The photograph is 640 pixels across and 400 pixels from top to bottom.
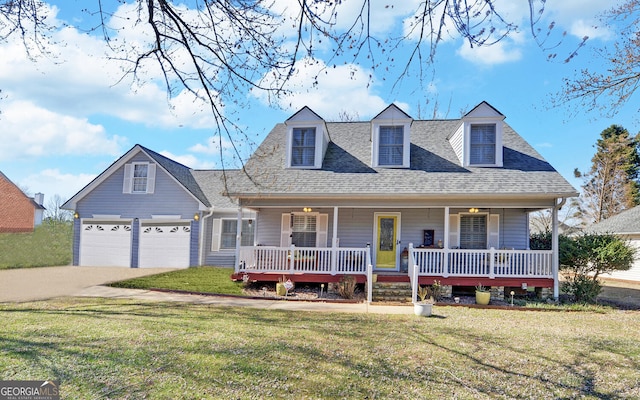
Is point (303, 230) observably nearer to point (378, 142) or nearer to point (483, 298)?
point (378, 142)

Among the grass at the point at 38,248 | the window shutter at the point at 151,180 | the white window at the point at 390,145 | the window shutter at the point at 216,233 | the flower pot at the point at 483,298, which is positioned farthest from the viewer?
the window shutter at the point at 216,233

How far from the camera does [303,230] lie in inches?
519

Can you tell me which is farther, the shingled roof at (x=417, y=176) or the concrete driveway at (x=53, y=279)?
the shingled roof at (x=417, y=176)

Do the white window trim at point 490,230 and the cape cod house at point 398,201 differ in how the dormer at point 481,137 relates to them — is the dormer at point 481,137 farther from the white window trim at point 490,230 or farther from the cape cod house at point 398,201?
the white window trim at point 490,230

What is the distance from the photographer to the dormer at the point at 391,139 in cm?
1242

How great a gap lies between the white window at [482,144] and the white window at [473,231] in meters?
1.90

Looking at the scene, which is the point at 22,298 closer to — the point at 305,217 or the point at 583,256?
the point at 305,217

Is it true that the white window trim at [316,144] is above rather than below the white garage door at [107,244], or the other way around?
above

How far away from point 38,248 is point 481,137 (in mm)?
20794

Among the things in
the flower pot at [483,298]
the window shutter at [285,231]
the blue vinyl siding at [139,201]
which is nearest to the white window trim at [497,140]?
the flower pot at [483,298]

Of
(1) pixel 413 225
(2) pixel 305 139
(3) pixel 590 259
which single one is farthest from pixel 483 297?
(2) pixel 305 139

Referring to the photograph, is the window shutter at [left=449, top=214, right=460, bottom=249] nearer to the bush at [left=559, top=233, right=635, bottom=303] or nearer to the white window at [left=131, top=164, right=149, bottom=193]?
the bush at [left=559, top=233, right=635, bottom=303]

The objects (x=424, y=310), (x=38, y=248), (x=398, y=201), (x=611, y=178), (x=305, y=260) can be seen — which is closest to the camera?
(x=424, y=310)

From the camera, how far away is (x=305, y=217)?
520 inches
